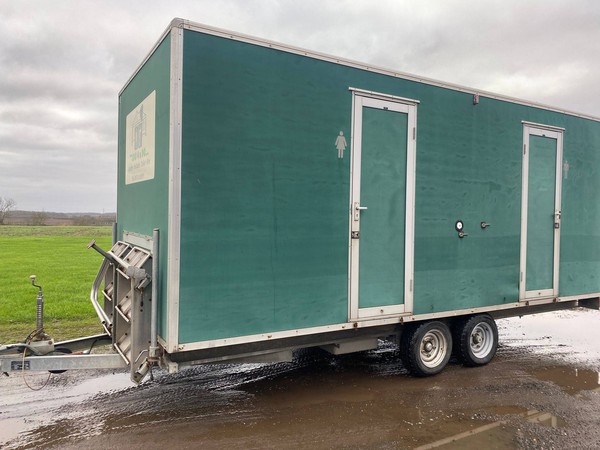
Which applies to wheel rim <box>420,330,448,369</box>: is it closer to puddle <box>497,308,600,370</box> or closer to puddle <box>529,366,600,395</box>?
puddle <box>529,366,600,395</box>

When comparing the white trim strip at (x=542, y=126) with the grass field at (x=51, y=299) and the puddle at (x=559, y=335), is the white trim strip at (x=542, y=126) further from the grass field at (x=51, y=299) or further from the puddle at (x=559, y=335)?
the grass field at (x=51, y=299)

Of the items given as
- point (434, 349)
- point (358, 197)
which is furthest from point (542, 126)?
point (434, 349)

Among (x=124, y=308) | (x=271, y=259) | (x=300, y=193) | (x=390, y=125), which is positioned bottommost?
(x=124, y=308)

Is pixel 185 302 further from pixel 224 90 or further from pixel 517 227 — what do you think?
pixel 517 227

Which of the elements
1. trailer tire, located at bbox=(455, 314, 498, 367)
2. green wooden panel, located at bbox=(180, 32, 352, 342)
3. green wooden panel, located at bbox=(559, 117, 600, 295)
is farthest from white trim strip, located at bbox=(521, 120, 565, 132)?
green wooden panel, located at bbox=(180, 32, 352, 342)

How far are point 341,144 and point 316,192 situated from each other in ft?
2.03

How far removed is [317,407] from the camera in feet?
16.2

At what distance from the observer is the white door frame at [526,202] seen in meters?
6.46

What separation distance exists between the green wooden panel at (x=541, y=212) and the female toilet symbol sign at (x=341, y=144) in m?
3.24

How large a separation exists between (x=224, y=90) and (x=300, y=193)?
4.10 ft

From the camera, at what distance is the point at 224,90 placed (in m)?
4.20

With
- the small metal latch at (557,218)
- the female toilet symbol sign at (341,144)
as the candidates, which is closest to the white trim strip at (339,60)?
the female toilet symbol sign at (341,144)

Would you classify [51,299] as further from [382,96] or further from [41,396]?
[382,96]

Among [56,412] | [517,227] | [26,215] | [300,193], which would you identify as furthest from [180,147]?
[26,215]
